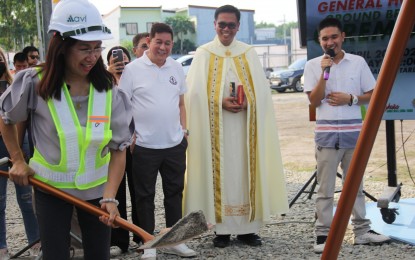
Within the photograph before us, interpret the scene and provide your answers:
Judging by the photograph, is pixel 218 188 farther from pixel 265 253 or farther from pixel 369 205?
pixel 369 205

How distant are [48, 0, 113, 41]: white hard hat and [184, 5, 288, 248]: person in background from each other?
2.55 metres

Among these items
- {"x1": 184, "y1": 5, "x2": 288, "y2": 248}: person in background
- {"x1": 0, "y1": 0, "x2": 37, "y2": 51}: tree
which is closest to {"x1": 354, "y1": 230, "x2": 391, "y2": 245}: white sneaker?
{"x1": 184, "y1": 5, "x2": 288, "y2": 248}: person in background

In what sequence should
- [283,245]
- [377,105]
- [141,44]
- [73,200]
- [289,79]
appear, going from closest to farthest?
[377,105], [73,200], [283,245], [141,44], [289,79]

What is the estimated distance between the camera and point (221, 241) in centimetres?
533

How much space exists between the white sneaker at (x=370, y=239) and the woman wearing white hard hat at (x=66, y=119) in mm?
2925

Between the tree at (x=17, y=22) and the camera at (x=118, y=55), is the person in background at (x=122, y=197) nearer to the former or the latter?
the camera at (x=118, y=55)

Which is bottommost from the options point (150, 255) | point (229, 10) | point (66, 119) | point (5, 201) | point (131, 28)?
point (150, 255)

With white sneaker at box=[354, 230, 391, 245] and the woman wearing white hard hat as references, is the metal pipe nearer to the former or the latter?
the woman wearing white hard hat

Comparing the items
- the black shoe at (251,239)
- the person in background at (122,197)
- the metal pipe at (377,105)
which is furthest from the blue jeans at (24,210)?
the metal pipe at (377,105)

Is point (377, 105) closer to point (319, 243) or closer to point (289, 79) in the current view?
point (319, 243)

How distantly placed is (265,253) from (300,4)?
2.44 m

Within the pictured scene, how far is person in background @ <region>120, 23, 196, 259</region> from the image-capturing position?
16.0ft

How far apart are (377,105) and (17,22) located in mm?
22129

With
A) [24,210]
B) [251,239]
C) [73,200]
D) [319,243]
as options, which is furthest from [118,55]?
[73,200]
